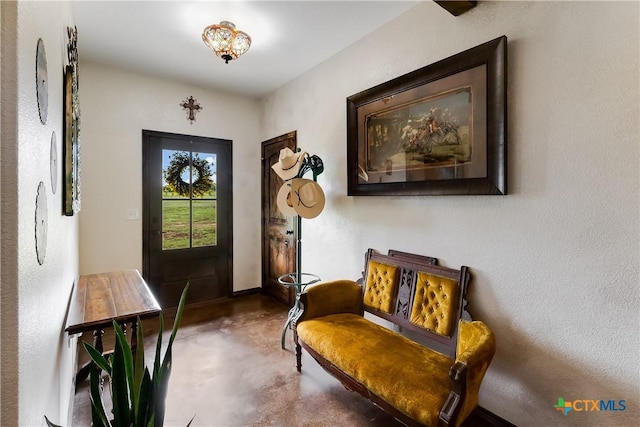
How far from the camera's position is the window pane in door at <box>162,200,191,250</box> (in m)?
3.58

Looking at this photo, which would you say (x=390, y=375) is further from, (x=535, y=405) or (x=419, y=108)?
(x=419, y=108)

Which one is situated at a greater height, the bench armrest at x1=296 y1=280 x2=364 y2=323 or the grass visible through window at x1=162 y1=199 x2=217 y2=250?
the grass visible through window at x1=162 y1=199 x2=217 y2=250

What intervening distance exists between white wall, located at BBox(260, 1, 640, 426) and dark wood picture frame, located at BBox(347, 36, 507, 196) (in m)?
0.08

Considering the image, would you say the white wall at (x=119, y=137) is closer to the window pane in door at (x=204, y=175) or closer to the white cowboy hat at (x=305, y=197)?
the window pane in door at (x=204, y=175)

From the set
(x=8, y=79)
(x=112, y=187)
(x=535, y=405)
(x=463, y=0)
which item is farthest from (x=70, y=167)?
(x=535, y=405)

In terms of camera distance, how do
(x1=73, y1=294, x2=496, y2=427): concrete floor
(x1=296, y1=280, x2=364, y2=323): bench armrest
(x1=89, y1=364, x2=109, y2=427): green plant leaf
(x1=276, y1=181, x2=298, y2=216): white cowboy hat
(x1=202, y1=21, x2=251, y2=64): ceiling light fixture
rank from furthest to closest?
(x1=276, y1=181, x2=298, y2=216): white cowboy hat, (x1=296, y1=280, x2=364, y2=323): bench armrest, (x1=202, y1=21, x2=251, y2=64): ceiling light fixture, (x1=73, y1=294, x2=496, y2=427): concrete floor, (x1=89, y1=364, x2=109, y2=427): green plant leaf

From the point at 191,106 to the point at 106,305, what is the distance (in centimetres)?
275

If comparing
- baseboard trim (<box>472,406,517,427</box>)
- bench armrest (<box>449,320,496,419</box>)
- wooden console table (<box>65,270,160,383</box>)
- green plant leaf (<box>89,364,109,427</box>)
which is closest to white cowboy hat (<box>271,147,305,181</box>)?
wooden console table (<box>65,270,160,383</box>)

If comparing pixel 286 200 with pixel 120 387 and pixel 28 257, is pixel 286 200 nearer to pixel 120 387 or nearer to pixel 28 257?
pixel 120 387

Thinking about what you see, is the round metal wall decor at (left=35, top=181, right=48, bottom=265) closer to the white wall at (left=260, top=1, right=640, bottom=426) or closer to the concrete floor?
the concrete floor

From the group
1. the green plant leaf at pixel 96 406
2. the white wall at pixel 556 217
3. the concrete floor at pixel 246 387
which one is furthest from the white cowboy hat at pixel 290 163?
the green plant leaf at pixel 96 406

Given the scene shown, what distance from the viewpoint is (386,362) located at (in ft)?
5.47

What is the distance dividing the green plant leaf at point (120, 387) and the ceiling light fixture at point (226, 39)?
6.78 ft

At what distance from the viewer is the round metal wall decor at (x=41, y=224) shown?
0.81m
